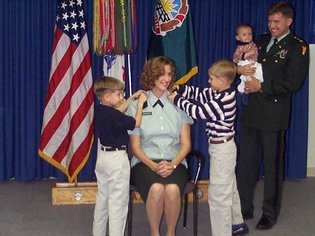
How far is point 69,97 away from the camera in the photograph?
A: 16.0 feet

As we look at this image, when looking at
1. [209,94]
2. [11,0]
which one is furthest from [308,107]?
[11,0]

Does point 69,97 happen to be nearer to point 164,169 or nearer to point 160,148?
point 160,148

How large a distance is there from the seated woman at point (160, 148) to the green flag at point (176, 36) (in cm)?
94

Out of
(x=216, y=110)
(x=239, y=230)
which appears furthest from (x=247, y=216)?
(x=216, y=110)

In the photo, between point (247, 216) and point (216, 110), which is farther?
point (247, 216)

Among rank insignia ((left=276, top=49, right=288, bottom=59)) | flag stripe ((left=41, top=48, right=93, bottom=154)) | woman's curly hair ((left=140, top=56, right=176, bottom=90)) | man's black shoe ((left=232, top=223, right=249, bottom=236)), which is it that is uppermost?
rank insignia ((left=276, top=49, right=288, bottom=59))

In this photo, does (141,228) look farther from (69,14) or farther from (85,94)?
(69,14)

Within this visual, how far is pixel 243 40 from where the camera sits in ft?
14.3

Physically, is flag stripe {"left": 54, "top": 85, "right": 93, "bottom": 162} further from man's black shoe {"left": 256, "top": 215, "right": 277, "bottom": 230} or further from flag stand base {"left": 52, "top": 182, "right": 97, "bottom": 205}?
man's black shoe {"left": 256, "top": 215, "right": 277, "bottom": 230}

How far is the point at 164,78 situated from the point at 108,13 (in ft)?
3.55

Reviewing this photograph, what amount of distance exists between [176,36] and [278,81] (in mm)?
1101

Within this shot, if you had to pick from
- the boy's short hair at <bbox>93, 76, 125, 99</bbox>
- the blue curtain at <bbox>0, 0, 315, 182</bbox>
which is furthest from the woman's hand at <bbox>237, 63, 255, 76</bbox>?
the blue curtain at <bbox>0, 0, 315, 182</bbox>

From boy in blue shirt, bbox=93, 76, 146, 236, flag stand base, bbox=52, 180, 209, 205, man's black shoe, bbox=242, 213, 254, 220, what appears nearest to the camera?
boy in blue shirt, bbox=93, 76, 146, 236

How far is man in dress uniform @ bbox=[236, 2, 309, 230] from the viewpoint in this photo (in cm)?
413
